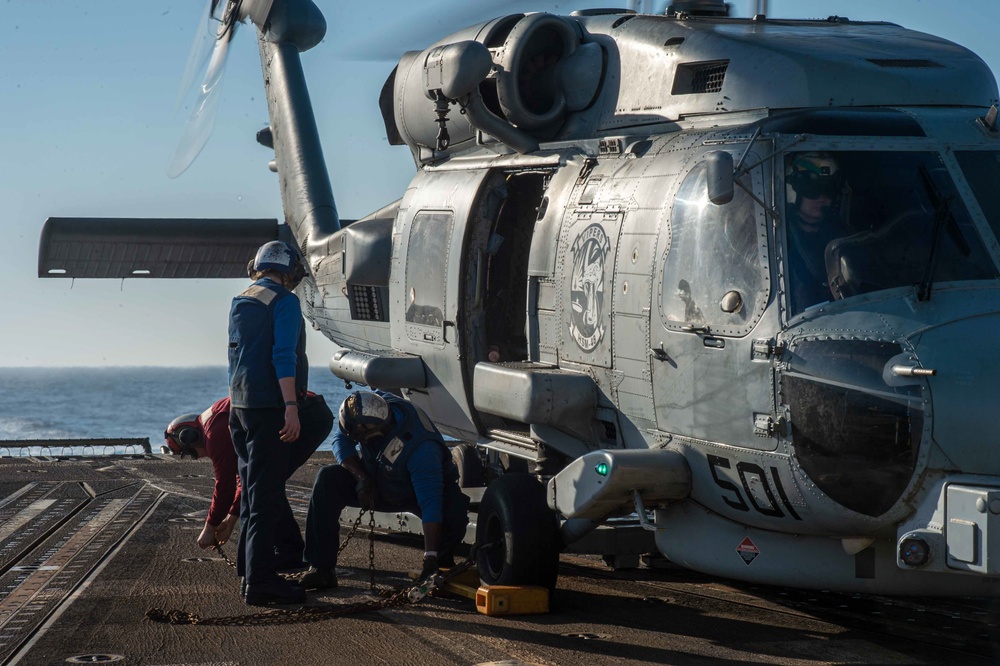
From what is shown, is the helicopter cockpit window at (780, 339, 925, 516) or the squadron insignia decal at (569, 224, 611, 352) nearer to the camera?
the helicopter cockpit window at (780, 339, 925, 516)

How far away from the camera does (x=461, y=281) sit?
8.28 metres

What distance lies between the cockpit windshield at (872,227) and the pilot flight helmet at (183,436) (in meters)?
4.22

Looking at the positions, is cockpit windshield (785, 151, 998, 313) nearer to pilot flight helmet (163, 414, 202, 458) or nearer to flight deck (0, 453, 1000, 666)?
flight deck (0, 453, 1000, 666)

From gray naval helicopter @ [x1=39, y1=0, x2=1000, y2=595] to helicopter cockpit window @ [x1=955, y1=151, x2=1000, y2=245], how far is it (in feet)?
0.05

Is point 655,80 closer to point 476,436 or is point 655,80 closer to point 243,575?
Answer: point 476,436

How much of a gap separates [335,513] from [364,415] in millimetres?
652

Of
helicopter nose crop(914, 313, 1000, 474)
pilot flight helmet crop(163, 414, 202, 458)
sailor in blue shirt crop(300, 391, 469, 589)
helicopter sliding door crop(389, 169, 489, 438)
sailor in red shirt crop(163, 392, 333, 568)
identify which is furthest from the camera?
helicopter sliding door crop(389, 169, 489, 438)

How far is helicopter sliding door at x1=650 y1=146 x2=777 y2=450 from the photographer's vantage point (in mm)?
5762

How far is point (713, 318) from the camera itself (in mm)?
5980

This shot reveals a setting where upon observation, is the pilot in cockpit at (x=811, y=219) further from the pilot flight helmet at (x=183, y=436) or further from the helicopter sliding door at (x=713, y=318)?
the pilot flight helmet at (x=183, y=436)

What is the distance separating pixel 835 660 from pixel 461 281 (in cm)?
370

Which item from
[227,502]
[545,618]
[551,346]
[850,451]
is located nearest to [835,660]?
[850,451]

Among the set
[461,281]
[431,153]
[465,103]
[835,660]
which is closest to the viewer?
[835,660]

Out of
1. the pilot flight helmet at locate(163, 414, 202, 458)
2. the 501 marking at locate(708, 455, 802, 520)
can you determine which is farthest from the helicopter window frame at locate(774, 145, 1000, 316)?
the pilot flight helmet at locate(163, 414, 202, 458)
